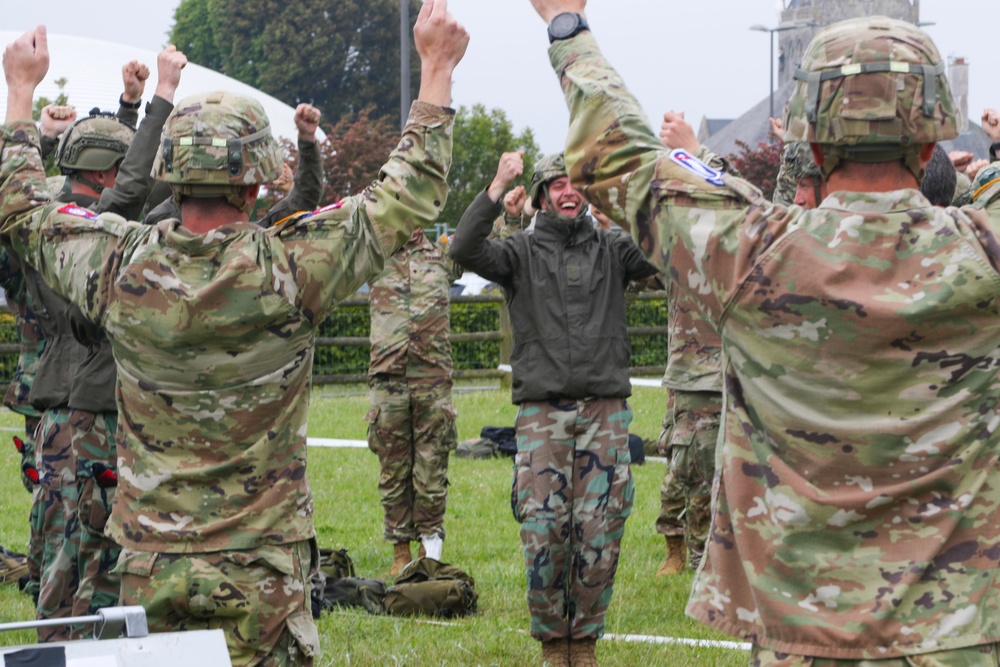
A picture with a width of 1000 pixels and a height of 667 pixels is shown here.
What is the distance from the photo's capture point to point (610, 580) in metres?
6.41

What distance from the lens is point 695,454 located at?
833cm

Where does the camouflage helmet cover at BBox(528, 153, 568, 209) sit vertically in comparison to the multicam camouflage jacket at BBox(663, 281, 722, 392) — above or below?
above

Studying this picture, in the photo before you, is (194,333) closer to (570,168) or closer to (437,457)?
(570,168)

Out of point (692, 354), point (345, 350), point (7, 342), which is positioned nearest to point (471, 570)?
point (692, 354)

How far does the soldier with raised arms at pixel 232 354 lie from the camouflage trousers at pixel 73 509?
Answer: 162 centimetres

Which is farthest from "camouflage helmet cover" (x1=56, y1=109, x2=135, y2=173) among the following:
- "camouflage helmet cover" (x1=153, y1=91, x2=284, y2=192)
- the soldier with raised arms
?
the soldier with raised arms

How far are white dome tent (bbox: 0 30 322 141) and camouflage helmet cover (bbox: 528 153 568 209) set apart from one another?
4873 centimetres

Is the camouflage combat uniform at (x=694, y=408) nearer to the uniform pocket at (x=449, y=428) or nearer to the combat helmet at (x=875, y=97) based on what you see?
the uniform pocket at (x=449, y=428)

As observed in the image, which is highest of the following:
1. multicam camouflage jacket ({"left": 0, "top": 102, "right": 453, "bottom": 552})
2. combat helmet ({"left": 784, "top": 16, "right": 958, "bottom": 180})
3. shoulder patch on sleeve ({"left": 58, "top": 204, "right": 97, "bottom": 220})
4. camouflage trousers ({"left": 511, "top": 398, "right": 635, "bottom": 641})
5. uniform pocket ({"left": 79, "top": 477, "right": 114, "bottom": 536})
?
combat helmet ({"left": 784, "top": 16, "right": 958, "bottom": 180})

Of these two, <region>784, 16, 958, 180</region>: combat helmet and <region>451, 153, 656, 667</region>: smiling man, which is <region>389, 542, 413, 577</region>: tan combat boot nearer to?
<region>451, 153, 656, 667</region>: smiling man

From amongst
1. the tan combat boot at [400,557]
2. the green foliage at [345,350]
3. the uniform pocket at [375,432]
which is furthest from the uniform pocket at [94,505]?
the green foliage at [345,350]

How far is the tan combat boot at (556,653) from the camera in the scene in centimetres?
640

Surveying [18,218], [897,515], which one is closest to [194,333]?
[18,218]

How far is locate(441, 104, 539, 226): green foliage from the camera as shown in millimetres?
45688
